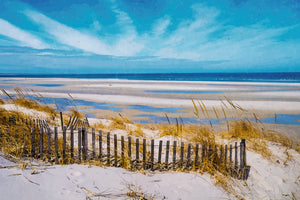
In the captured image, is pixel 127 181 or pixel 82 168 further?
pixel 82 168

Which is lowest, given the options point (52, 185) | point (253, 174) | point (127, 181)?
point (253, 174)

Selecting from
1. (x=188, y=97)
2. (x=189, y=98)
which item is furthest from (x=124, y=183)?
(x=188, y=97)

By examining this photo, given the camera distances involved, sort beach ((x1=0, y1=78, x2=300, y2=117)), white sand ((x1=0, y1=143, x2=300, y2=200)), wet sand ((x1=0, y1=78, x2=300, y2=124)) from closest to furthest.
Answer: white sand ((x1=0, y1=143, x2=300, y2=200)) → wet sand ((x1=0, y1=78, x2=300, y2=124)) → beach ((x1=0, y1=78, x2=300, y2=117))

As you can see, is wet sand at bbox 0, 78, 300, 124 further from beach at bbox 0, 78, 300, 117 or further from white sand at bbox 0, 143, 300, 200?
white sand at bbox 0, 143, 300, 200

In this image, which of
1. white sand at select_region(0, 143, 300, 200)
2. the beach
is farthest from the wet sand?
white sand at select_region(0, 143, 300, 200)

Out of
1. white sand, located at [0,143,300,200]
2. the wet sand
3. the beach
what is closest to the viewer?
white sand, located at [0,143,300,200]

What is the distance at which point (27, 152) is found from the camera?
13.0 ft

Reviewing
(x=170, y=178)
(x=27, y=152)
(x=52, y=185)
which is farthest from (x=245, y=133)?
(x=27, y=152)

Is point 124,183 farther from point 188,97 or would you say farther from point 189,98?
point 188,97

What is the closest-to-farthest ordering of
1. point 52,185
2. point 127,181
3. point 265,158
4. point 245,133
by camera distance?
point 52,185
point 127,181
point 265,158
point 245,133

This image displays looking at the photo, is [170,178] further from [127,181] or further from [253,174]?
[253,174]

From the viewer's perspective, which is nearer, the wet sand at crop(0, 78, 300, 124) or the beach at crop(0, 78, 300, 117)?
the wet sand at crop(0, 78, 300, 124)

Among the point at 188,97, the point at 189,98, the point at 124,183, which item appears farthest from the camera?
the point at 188,97

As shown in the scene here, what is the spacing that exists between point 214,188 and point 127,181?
57.1 inches
